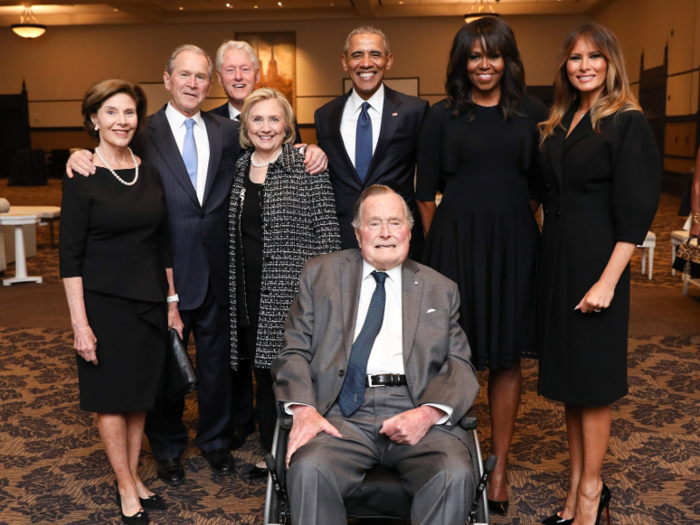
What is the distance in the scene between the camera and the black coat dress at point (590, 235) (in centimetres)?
235

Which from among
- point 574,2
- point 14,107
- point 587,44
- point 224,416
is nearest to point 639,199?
point 587,44

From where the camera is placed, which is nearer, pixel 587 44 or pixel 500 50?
pixel 587 44

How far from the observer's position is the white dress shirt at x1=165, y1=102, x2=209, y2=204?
3.15m

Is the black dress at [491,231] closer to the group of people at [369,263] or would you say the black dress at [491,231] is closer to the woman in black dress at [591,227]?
the group of people at [369,263]

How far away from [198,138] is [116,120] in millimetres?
583

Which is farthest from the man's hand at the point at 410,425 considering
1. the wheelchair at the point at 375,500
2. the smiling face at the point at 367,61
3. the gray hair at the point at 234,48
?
the gray hair at the point at 234,48

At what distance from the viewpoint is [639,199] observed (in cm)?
233

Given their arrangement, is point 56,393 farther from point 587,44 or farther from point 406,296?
point 587,44

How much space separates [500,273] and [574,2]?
17.6 m

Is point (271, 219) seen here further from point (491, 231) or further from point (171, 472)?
point (171, 472)

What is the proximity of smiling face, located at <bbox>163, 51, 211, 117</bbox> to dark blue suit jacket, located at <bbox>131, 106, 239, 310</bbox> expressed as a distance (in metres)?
0.10

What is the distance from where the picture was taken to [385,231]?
98.3 inches

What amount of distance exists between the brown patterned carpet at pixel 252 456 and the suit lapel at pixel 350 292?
983 mm

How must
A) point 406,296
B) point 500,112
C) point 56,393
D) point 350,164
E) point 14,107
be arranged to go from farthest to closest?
point 14,107
point 56,393
point 350,164
point 500,112
point 406,296
